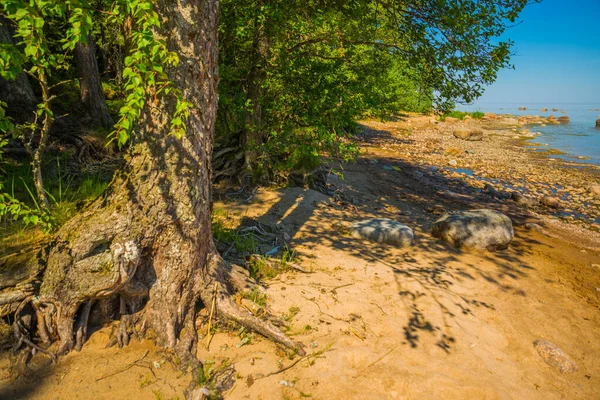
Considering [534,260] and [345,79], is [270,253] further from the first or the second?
[534,260]

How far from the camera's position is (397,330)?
4.46 meters

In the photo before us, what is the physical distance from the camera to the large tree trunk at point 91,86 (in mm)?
8406

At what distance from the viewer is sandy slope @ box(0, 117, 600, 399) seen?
3.49 meters

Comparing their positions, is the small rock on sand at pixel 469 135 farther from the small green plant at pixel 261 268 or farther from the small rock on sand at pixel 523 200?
the small green plant at pixel 261 268

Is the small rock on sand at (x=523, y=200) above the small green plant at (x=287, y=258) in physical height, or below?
below

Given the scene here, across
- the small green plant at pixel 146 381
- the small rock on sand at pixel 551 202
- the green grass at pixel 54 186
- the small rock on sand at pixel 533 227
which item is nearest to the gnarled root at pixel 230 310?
the small green plant at pixel 146 381

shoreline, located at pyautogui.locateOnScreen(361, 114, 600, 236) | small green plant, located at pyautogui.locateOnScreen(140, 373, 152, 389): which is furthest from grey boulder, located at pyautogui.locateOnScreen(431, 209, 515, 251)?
small green plant, located at pyautogui.locateOnScreen(140, 373, 152, 389)

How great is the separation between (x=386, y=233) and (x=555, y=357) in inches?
136

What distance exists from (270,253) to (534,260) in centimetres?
572

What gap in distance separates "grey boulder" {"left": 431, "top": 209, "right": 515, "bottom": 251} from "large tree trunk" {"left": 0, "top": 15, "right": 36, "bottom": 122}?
30.0ft

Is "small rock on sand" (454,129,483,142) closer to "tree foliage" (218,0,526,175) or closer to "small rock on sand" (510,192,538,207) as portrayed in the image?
"small rock on sand" (510,192,538,207)

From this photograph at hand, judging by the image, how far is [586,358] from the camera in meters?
4.64

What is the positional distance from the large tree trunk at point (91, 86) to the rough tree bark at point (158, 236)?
5853mm

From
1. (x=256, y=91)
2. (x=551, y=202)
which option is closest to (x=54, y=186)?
(x=256, y=91)
